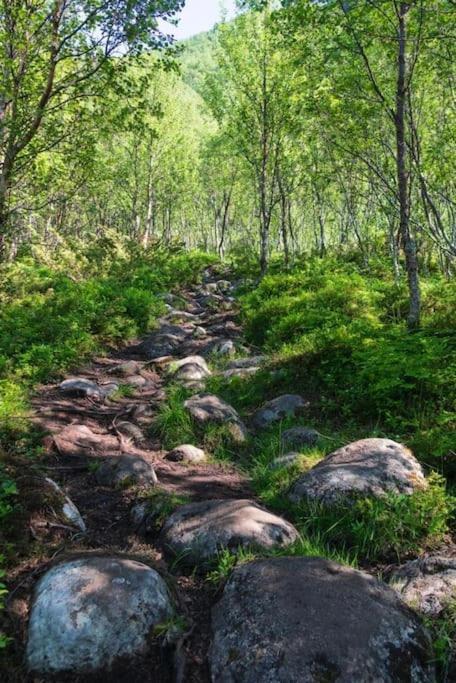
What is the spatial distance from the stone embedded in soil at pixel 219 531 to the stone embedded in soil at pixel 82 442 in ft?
7.20

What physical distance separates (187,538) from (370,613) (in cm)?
182

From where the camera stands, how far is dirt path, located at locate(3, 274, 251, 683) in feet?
10.1

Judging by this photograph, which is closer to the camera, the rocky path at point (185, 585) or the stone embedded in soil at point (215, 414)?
the rocky path at point (185, 585)

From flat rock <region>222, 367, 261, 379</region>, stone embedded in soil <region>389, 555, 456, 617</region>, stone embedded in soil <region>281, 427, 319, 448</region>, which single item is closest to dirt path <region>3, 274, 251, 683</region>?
stone embedded in soil <region>281, 427, 319, 448</region>

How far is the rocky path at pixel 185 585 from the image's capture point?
282 centimetres

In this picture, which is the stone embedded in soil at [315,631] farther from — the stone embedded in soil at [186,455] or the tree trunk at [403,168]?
the tree trunk at [403,168]

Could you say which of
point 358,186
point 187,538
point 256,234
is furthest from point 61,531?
point 256,234

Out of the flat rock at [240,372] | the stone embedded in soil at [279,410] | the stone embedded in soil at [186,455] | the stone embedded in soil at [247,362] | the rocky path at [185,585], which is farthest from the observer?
the stone embedded in soil at [247,362]

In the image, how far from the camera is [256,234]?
48.3 m

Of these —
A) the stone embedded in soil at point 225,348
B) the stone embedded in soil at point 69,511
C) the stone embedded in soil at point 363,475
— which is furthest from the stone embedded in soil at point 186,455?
the stone embedded in soil at point 225,348

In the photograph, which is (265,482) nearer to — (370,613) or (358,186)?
(370,613)

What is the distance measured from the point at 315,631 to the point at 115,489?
318 cm

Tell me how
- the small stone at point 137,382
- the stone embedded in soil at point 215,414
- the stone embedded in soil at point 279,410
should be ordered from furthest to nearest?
the small stone at point 137,382 < the stone embedded in soil at point 279,410 < the stone embedded in soil at point 215,414

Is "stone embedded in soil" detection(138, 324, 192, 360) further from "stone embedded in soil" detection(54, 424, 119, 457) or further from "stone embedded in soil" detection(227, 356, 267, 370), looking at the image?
"stone embedded in soil" detection(54, 424, 119, 457)
